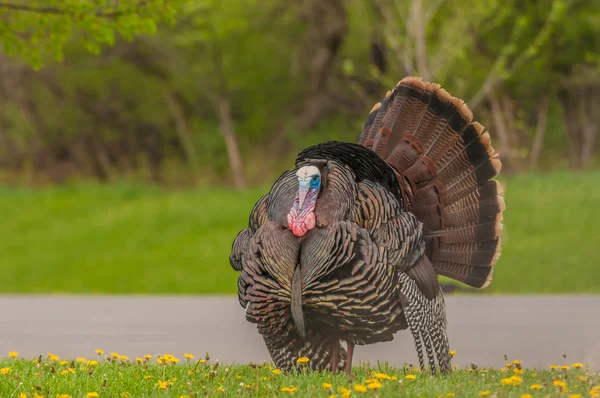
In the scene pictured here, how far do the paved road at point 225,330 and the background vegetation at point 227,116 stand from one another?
5.77 feet

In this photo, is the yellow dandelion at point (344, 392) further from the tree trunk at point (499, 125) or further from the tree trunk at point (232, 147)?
the tree trunk at point (499, 125)

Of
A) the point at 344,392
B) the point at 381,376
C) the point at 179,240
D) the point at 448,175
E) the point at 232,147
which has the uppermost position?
the point at 232,147

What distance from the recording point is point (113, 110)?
27969 mm

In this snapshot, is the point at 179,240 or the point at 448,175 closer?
the point at 448,175

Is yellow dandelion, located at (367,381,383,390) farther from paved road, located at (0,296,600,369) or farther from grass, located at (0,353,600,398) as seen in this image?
paved road, located at (0,296,600,369)

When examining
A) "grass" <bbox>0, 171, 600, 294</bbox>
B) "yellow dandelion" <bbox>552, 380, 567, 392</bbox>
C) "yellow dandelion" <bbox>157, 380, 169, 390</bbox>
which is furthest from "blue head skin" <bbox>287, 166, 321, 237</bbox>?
"grass" <bbox>0, 171, 600, 294</bbox>

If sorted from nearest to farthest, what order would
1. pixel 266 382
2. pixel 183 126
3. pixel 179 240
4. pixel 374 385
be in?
pixel 374 385 → pixel 266 382 → pixel 179 240 → pixel 183 126

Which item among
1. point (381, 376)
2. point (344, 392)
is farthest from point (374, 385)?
point (381, 376)

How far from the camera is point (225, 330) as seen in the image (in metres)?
9.57

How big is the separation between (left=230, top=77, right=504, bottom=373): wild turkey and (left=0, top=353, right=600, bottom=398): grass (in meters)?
0.23

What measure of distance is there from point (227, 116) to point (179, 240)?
761 cm

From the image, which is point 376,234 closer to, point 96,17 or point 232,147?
point 96,17

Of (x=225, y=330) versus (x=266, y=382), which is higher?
(x=225, y=330)

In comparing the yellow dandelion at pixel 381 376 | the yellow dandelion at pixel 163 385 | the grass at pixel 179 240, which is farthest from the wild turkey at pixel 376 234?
the grass at pixel 179 240
